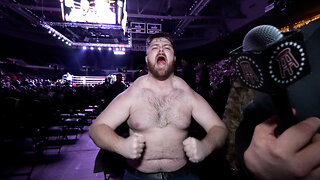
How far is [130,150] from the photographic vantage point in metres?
1.46

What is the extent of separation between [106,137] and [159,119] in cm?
57

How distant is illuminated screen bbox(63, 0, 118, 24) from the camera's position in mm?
6547

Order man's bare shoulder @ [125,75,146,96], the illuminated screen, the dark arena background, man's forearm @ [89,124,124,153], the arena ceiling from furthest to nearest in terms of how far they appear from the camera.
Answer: the illuminated screen < the arena ceiling < the dark arena background < man's bare shoulder @ [125,75,146,96] < man's forearm @ [89,124,124,153]

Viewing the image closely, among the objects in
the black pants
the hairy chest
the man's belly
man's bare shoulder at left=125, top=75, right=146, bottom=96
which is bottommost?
the black pants

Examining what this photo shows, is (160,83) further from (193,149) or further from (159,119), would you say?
(193,149)

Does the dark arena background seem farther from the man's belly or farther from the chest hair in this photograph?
the chest hair

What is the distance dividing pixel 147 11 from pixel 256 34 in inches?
513

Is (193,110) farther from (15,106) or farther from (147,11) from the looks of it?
(147,11)

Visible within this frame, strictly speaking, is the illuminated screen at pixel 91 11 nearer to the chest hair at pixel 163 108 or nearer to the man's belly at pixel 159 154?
the chest hair at pixel 163 108

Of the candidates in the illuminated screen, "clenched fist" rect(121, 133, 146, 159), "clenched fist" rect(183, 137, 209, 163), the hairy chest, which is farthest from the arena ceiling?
"clenched fist" rect(121, 133, 146, 159)

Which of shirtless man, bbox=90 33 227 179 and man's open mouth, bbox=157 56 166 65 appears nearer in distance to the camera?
shirtless man, bbox=90 33 227 179

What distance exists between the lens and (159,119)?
6.49 ft

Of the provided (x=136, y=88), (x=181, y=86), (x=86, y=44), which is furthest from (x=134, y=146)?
(x=86, y=44)

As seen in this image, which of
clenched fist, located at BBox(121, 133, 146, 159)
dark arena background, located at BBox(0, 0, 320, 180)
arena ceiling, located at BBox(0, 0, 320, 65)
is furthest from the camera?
arena ceiling, located at BBox(0, 0, 320, 65)
